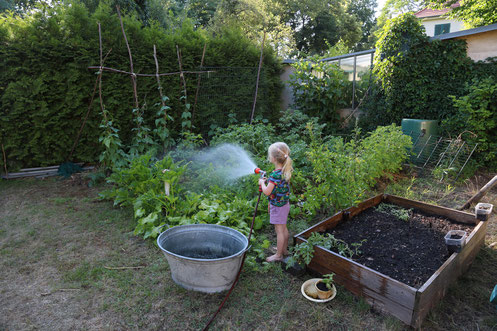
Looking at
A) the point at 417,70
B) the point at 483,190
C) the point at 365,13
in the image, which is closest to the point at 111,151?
the point at 483,190

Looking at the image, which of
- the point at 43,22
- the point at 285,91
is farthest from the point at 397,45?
the point at 43,22

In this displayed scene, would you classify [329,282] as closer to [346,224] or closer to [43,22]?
[346,224]

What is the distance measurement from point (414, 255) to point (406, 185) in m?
2.73

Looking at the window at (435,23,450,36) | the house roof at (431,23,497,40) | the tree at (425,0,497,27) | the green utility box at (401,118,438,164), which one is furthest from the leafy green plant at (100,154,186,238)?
the window at (435,23,450,36)

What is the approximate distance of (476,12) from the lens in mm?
10094

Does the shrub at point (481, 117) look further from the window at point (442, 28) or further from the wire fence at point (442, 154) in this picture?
the window at point (442, 28)

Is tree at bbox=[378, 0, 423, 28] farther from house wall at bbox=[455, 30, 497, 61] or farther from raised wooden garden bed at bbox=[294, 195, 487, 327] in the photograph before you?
raised wooden garden bed at bbox=[294, 195, 487, 327]

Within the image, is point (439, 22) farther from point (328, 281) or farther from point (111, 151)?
point (328, 281)

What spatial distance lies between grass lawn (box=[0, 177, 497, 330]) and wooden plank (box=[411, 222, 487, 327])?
0.10 m

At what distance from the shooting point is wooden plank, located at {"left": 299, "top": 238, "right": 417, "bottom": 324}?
2.10 meters

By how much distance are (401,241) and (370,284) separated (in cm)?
95

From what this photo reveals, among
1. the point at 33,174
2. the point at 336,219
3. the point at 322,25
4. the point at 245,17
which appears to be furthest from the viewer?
the point at 322,25

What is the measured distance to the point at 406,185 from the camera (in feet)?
16.9

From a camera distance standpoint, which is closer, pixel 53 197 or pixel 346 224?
pixel 346 224
